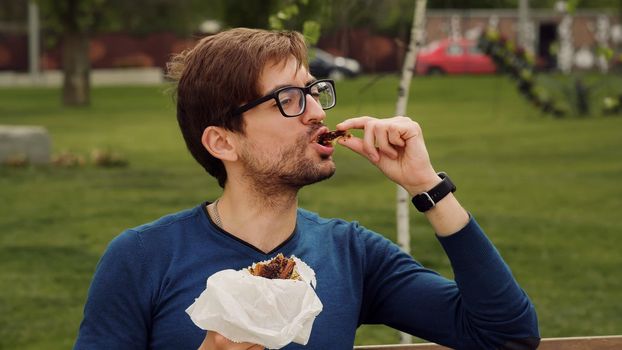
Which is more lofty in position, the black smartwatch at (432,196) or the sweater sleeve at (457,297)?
the black smartwatch at (432,196)

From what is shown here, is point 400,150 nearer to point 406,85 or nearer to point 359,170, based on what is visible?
point 406,85

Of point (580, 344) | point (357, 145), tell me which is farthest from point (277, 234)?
point (580, 344)

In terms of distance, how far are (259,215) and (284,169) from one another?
129 mm

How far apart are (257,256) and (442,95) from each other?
3378 cm

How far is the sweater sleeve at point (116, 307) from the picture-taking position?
2.88m

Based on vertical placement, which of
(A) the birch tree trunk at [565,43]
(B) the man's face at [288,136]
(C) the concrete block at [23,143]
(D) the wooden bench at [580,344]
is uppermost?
(B) the man's face at [288,136]

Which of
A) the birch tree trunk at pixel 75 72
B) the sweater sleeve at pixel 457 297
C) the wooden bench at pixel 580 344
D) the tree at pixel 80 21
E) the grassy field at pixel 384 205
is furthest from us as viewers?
the birch tree trunk at pixel 75 72

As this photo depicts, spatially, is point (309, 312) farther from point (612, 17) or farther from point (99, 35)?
point (612, 17)

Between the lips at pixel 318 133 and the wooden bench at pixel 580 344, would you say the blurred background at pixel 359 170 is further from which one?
the wooden bench at pixel 580 344

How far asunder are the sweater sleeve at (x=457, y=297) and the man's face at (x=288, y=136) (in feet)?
0.94

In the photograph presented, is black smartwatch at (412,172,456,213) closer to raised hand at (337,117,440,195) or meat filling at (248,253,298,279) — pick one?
raised hand at (337,117,440,195)

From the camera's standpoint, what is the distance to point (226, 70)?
9.66 feet

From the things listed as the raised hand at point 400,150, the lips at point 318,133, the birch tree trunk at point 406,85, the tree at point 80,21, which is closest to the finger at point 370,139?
the raised hand at point 400,150

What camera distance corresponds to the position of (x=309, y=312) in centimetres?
261
